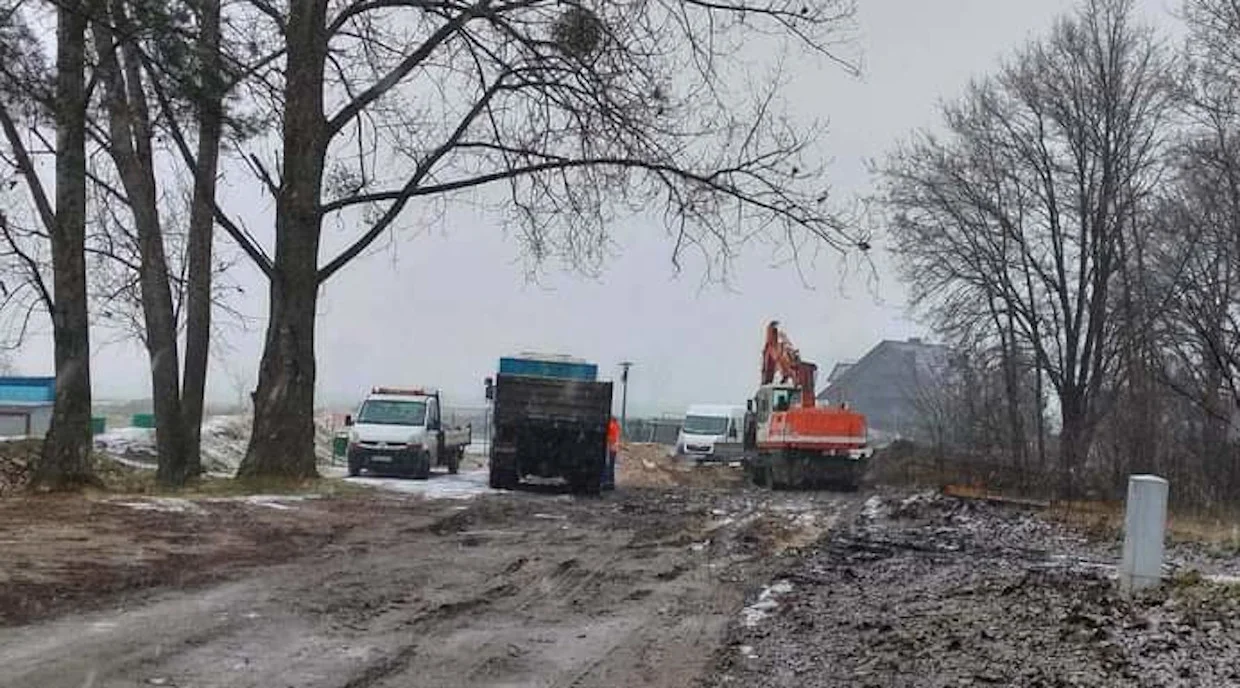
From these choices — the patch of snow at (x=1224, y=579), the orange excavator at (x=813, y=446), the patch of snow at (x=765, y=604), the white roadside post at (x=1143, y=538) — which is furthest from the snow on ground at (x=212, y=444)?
the white roadside post at (x=1143, y=538)

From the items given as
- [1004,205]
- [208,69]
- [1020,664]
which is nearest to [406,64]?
[208,69]

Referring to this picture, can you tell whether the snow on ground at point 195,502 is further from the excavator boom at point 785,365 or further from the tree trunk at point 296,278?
the excavator boom at point 785,365

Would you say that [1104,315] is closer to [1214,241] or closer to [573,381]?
[1214,241]

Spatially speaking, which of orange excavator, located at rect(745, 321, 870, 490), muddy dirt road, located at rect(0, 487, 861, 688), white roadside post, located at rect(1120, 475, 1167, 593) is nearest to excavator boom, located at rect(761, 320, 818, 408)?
orange excavator, located at rect(745, 321, 870, 490)

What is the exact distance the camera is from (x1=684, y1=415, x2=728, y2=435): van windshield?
2078 inches

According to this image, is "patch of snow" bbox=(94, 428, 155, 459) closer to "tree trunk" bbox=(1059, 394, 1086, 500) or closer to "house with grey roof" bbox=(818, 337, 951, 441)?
"tree trunk" bbox=(1059, 394, 1086, 500)

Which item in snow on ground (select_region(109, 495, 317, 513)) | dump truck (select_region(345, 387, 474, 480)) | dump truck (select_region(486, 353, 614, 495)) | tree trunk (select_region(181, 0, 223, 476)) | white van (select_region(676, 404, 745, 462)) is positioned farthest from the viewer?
white van (select_region(676, 404, 745, 462))

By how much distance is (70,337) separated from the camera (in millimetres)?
19266

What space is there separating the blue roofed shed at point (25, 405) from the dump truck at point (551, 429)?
14.9 metres

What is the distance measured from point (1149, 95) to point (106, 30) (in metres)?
38.2

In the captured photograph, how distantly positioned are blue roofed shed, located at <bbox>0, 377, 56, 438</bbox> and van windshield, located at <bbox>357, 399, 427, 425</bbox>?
27.6 ft

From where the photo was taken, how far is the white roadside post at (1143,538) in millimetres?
10531

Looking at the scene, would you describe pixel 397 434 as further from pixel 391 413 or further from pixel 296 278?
pixel 296 278

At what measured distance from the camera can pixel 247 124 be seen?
1662cm
